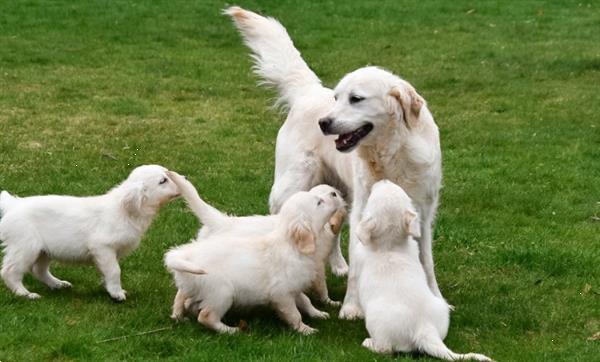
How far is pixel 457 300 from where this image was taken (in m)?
7.07

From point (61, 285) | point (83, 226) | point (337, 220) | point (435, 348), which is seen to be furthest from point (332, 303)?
point (61, 285)

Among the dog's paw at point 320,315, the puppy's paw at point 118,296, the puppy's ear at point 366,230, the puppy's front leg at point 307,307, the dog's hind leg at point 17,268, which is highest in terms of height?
the puppy's ear at point 366,230

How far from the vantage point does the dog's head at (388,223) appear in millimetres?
6004

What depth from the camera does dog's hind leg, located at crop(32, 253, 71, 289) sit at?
6957 millimetres

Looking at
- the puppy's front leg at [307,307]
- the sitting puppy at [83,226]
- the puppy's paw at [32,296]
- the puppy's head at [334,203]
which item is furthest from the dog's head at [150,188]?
the puppy's front leg at [307,307]

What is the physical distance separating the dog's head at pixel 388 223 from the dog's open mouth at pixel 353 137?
686mm

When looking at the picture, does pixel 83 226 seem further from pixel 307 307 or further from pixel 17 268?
pixel 307 307

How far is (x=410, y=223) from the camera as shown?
19.6 feet

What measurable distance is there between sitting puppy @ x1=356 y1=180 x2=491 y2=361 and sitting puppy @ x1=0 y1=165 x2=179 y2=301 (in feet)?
5.02

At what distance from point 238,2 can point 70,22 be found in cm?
385

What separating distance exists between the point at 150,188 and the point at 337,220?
4.17 ft

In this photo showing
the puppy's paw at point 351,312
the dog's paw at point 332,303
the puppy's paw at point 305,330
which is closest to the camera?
the puppy's paw at point 305,330

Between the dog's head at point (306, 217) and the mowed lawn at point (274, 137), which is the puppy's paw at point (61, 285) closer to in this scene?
the mowed lawn at point (274, 137)

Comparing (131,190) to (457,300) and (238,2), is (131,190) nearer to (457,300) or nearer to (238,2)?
(457,300)
